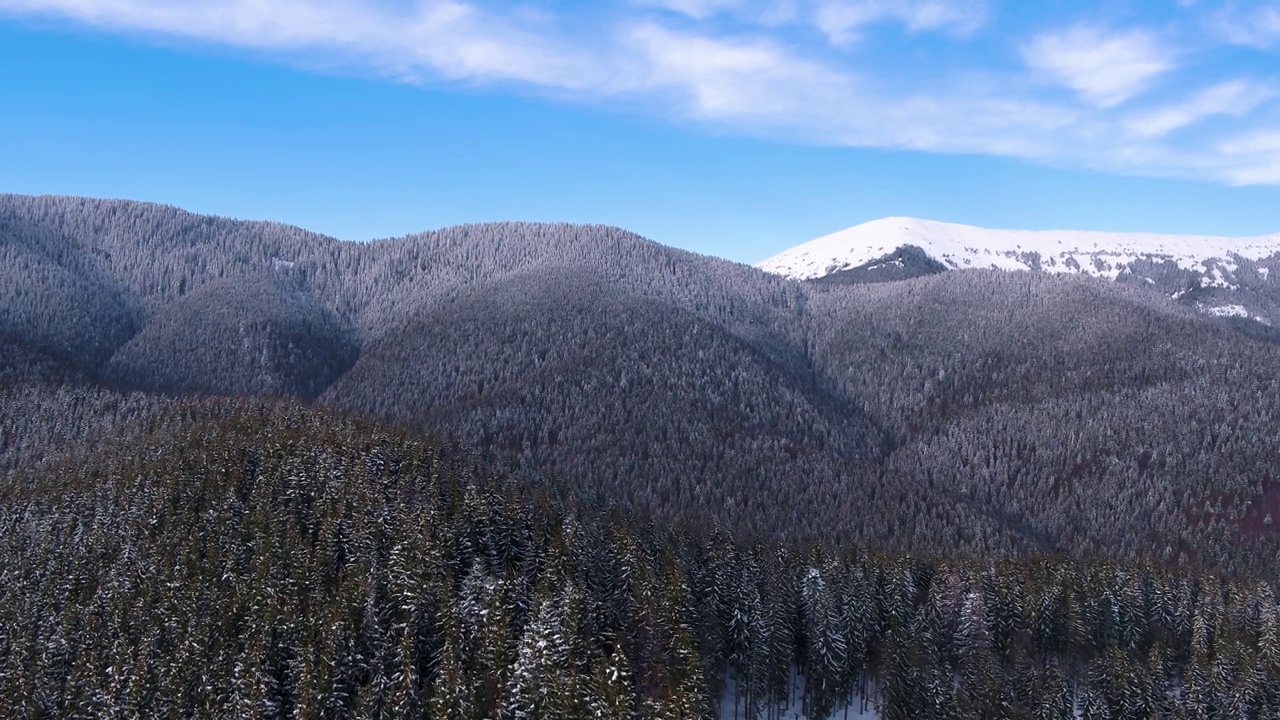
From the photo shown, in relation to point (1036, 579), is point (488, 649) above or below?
above

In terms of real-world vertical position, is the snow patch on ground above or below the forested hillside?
below

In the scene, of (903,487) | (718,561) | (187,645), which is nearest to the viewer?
→ (187,645)

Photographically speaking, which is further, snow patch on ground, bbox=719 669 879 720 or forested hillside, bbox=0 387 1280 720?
snow patch on ground, bbox=719 669 879 720

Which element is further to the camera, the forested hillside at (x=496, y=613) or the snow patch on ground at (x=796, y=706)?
the snow patch on ground at (x=796, y=706)

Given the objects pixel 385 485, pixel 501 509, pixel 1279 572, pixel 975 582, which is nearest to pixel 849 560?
pixel 975 582

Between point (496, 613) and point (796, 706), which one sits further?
point (796, 706)

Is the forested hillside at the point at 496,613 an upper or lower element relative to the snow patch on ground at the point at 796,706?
upper

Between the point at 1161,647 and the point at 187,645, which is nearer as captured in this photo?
the point at 187,645

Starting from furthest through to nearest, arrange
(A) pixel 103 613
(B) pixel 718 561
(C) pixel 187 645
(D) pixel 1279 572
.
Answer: (D) pixel 1279 572 → (B) pixel 718 561 → (A) pixel 103 613 → (C) pixel 187 645

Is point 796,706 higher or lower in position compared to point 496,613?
lower

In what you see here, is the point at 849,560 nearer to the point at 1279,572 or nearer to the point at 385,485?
the point at 385,485

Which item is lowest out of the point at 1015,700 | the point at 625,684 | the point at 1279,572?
the point at 1279,572
